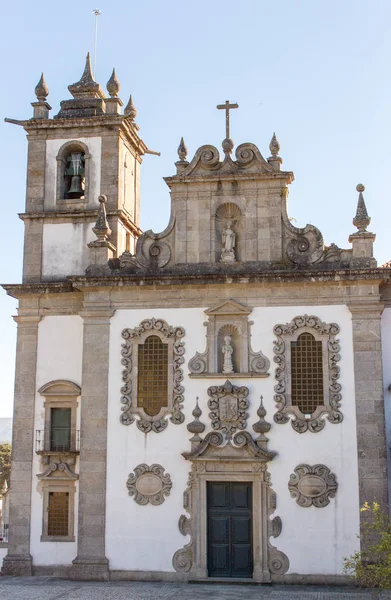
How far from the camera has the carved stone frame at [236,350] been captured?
20453 mm

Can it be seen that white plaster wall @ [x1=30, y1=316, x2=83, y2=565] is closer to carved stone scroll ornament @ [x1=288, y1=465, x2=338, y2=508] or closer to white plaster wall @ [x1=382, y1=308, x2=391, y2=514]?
Answer: carved stone scroll ornament @ [x1=288, y1=465, x2=338, y2=508]

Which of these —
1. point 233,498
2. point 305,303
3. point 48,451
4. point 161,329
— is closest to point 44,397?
point 48,451

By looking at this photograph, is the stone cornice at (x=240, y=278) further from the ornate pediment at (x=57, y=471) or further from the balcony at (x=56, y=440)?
the ornate pediment at (x=57, y=471)

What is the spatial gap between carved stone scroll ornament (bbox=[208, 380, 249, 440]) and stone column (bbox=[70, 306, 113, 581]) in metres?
2.74

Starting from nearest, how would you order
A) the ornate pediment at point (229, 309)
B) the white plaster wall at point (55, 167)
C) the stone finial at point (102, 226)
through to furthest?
the ornate pediment at point (229, 309) → the stone finial at point (102, 226) → the white plaster wall at point (55, 167)

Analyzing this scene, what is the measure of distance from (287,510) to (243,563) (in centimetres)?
161

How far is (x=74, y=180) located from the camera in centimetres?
2356

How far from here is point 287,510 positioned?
777 inches

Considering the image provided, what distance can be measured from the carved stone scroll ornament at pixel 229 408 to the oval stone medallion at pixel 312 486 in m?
1.88

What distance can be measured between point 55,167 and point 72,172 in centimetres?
49

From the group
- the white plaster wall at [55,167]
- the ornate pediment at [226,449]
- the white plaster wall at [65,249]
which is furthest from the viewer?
the white plaster wall at [55,167]

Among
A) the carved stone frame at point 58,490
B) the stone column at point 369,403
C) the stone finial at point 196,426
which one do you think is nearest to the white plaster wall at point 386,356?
the stone column at point 369,403

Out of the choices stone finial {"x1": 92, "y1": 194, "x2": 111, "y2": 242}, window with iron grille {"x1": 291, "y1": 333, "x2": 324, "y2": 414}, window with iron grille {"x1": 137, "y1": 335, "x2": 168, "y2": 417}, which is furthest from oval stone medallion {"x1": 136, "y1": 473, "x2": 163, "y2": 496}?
stone finial {"x1": 92, "y1": 194, "x2": 111, "y2": 242}

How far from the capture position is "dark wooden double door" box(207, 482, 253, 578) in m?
19.8
